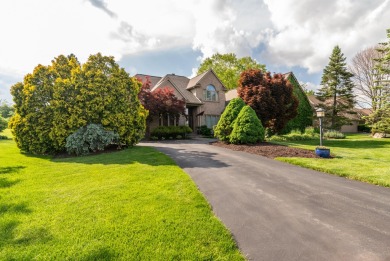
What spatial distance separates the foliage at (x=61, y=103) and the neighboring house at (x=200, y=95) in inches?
486

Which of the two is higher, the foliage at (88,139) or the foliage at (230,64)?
the foliage at (230,64)

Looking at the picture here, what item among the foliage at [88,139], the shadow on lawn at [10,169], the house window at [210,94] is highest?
the house window at [210,94]

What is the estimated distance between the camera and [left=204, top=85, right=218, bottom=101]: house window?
2623cm

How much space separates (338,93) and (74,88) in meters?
30.2

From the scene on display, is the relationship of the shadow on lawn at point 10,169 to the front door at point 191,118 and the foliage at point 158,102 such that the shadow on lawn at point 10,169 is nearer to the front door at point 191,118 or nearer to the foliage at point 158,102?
the foliage at point 158,102

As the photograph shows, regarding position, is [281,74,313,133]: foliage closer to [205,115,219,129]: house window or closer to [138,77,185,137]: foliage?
[205,115,219,129]: house window

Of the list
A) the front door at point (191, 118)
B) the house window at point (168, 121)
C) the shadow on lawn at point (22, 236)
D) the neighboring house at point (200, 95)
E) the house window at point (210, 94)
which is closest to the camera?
the shadow on lawn at point (22, 236)

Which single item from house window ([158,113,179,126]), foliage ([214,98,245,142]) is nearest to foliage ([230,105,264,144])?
foliage ([214,98,245,142])

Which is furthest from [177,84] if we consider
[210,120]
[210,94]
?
[210,120]

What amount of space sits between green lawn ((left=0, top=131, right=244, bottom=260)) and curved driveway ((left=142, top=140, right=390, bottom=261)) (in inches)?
17.3

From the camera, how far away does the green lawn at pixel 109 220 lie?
2.90 meters

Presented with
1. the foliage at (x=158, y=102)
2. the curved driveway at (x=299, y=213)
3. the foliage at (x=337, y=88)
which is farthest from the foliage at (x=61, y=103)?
the foliage at (x=337, y=88)

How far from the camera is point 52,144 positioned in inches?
467

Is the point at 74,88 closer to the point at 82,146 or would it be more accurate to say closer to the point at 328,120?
the point at 82,146
